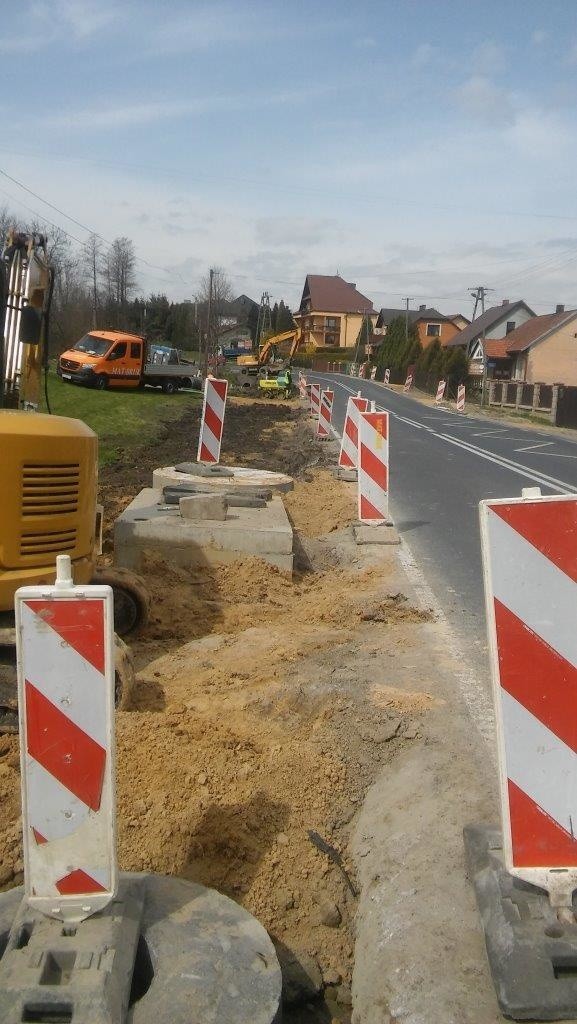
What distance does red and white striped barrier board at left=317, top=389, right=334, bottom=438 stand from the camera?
20719 millimetres

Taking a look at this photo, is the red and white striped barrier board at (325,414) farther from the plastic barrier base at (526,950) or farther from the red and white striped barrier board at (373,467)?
the plastic barrier base at (526,950)

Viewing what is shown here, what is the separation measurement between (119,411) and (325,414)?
10.5 meters

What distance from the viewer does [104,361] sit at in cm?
3600

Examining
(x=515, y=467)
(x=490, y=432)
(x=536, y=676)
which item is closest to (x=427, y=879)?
(x=536, y=676)

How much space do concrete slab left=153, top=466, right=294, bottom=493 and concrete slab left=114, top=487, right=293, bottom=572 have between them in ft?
7.01

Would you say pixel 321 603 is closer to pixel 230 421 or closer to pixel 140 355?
pixel 230 421

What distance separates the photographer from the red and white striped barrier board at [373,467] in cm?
997

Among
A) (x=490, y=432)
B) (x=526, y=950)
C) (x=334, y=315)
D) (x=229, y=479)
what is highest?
(x=334, y=315)

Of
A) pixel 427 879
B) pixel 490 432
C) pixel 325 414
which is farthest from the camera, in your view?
pixel 490 432

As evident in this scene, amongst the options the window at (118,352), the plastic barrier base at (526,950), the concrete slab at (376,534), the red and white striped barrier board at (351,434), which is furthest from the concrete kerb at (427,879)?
the window at (118,352)

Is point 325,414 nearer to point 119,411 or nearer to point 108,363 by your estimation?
point 119,411

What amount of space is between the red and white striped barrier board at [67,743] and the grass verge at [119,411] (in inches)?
576

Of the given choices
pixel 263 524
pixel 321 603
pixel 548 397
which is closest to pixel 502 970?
pixel 321 603

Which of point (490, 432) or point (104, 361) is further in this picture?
point (104, 361)
